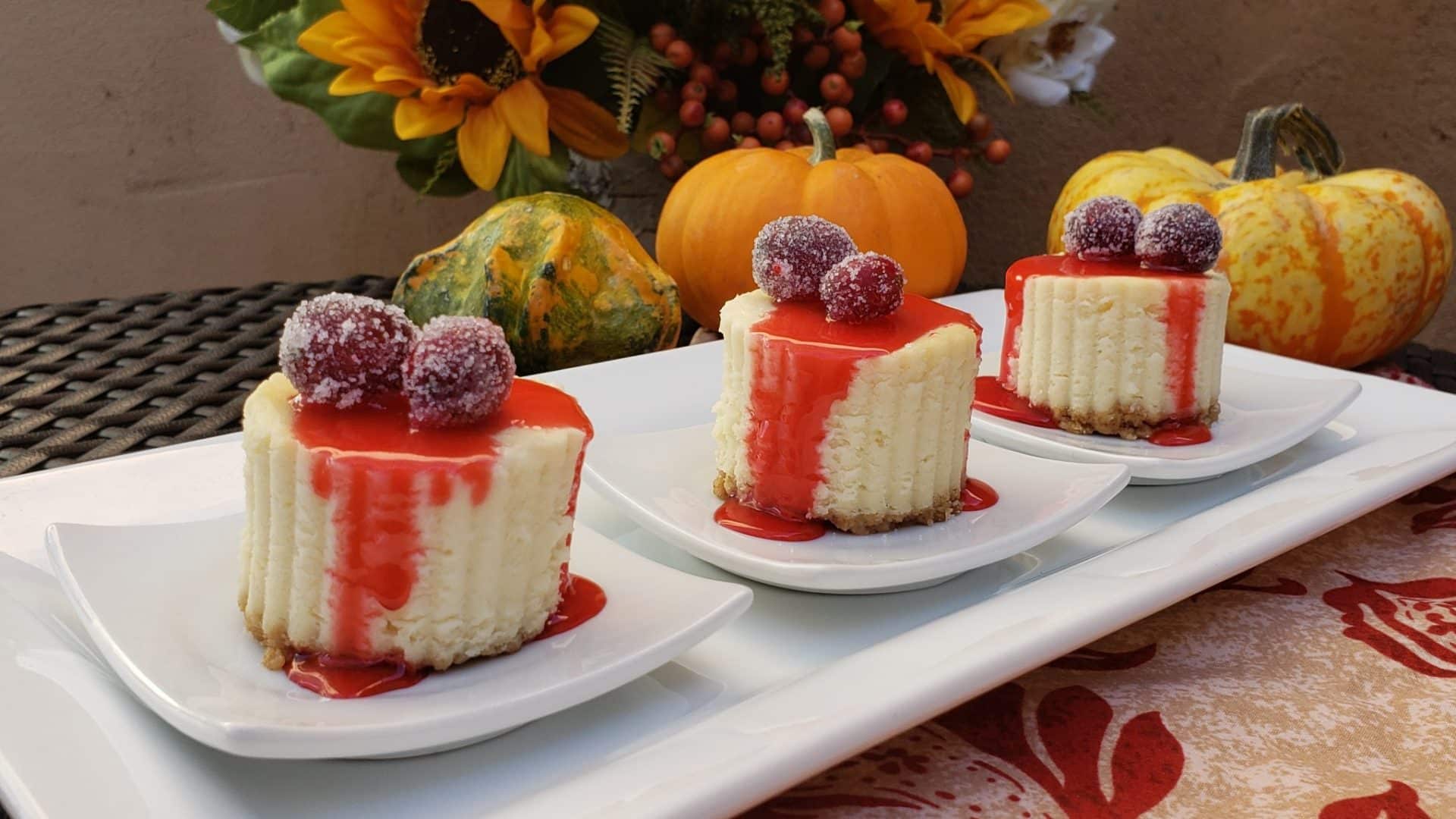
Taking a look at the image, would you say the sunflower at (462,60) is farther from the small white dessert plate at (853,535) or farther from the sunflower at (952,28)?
the small white dessert plate at (853,535)

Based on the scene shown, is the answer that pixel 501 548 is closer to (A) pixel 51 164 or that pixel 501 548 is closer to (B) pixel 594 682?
(B) pixel 594 682

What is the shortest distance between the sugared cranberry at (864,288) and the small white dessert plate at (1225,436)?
0.36m

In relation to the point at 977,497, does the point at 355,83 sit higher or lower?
higher

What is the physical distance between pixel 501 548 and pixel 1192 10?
2706mm

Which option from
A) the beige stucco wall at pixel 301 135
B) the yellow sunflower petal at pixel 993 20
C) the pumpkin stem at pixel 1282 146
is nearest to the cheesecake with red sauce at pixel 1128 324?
the pumpkin stem at pixel 1282 146

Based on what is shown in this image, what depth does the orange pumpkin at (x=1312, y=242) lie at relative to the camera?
211 centimetres

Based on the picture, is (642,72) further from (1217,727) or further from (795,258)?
(1217,727)

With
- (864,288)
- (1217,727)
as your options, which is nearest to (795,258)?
(864,288)

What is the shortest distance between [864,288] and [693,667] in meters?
0.50

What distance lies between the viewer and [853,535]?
4.50 ft

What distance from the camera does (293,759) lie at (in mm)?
896

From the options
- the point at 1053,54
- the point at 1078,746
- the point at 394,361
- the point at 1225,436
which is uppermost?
the point at 1053,54

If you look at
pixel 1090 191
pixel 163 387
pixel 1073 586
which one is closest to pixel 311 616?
pixel 1073 586

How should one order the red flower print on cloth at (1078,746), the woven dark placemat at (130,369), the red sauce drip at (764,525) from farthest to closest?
the woven dark placemat at (130,369) < the red sauce drip at (764,525) < the red flower print on cloth at (1078,746)
